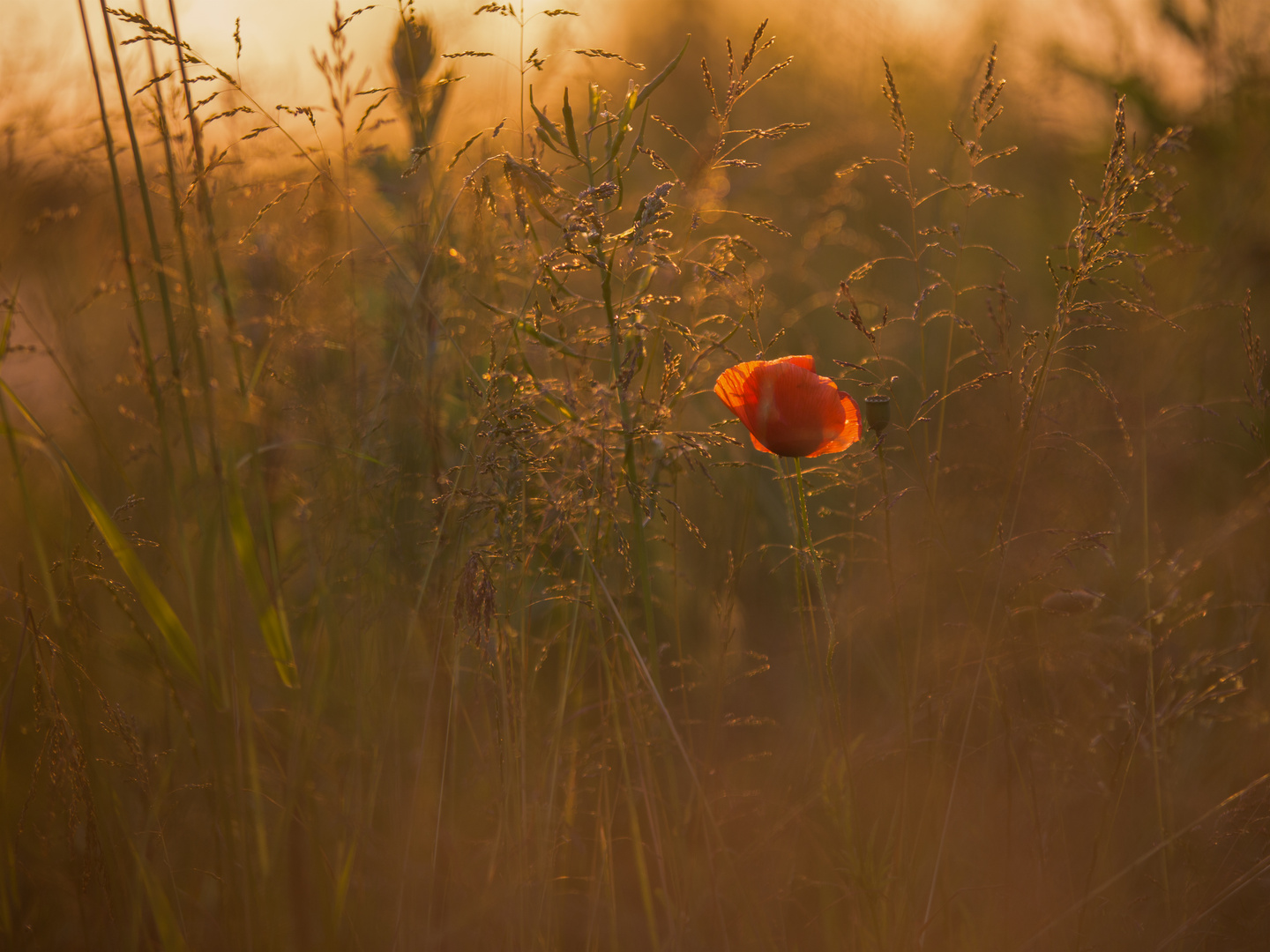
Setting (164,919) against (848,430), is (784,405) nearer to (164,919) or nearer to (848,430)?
(848,430)

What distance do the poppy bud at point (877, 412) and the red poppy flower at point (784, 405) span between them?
34 mm

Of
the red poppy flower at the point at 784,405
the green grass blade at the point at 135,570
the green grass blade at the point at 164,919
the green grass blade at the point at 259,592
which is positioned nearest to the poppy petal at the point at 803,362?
the red poppy flower at the point at 784,405

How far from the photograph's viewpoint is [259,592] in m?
1.14

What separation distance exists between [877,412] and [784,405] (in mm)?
138

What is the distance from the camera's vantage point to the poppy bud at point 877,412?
111 centimetres

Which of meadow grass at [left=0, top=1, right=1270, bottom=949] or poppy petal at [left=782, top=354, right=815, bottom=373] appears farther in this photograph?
poppy petal at [left=782, top=354, right=815, bottom=373]

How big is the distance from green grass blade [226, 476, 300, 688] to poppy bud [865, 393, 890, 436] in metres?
0.83

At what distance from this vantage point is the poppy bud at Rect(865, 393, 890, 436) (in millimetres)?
1112

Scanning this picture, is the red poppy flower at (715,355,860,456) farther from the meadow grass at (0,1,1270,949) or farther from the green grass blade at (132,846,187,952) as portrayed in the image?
the green grass blade at (132,846,187,952)

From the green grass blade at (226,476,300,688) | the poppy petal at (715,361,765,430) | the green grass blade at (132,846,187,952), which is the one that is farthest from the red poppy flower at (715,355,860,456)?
the green grass blade at (132,846,187,952)

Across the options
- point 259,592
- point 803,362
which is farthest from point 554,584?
point 803,362

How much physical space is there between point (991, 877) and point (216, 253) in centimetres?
145

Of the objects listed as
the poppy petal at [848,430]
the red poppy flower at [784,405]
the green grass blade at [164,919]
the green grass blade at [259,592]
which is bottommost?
the green grass blade at [164,919]

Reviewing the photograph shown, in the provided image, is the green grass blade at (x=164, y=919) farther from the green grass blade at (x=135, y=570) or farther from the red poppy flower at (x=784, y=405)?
the red poppy flower at (x=784, y=405)
